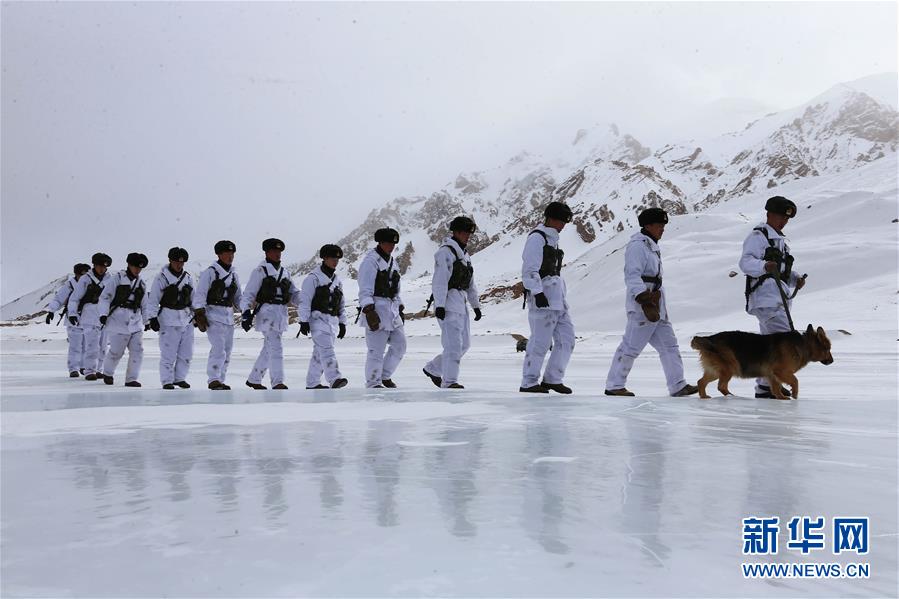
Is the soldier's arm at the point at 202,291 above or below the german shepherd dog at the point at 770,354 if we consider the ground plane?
above

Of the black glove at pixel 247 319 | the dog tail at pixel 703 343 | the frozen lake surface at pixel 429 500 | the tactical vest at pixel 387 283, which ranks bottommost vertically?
the frozen lake surface at pixel 429 500

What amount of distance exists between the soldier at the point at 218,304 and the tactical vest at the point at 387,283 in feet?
7.69

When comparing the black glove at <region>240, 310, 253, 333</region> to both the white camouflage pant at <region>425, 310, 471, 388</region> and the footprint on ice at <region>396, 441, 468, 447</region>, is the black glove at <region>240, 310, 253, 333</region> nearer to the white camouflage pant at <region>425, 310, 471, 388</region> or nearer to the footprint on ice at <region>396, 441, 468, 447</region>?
the white camouflage pant at <region>425, 310, 471, 388</region>

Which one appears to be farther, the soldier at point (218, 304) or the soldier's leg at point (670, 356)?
the soldier at point (218, 304)

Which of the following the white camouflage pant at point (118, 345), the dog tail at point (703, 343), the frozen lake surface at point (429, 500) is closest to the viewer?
the frozen lake surface at point (429, 500)

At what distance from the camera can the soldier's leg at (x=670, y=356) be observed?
24.7ft

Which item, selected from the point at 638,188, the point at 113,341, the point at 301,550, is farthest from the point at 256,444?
the point at 638,188

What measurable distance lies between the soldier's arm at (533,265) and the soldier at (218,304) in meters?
4.48

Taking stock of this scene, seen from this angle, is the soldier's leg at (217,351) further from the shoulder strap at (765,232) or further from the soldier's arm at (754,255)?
the shoulder strap at (765,232)

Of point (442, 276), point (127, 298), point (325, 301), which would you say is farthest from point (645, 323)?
point (127, 298)

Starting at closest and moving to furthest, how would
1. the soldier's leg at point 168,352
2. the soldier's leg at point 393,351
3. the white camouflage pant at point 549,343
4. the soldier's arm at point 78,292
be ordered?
the white camouflage pant at point 549,343
the soldier's leg at point 393,351
the soldier's leg at point 168,352
the soldier's arm at point 78,292

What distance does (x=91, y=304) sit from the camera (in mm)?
12656

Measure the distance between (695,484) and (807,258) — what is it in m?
32.1

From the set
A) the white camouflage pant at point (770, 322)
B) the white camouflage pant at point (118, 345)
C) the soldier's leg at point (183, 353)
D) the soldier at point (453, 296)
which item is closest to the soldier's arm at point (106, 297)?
the white camouflage pant at point (118, 345)
